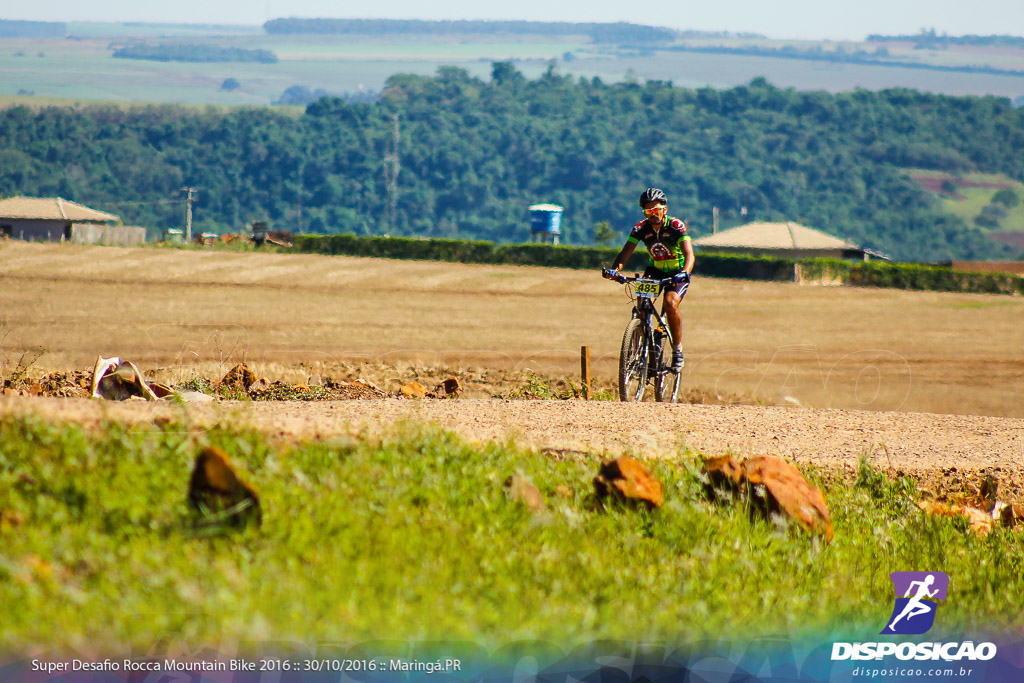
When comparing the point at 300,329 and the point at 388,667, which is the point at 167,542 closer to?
the point at 388,667

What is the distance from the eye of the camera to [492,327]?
30.2m

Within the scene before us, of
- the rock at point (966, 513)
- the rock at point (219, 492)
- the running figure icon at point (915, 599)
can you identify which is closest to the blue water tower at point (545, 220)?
the rock at point (966, 513)

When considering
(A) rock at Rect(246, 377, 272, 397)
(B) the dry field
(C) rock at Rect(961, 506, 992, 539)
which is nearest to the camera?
(C) rock at Rect(961, 506, 992, 539)

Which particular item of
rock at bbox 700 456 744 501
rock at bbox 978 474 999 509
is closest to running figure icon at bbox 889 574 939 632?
rock at bbox 700 456 744 501

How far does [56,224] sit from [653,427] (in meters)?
88.2

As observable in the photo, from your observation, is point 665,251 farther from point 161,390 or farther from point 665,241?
point 161,390

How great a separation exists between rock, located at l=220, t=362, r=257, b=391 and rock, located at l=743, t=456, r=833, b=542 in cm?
728

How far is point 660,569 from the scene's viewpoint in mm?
5383

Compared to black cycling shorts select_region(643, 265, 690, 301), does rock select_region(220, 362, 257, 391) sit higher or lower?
lower

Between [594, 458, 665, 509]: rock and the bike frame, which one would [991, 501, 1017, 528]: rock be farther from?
the bike frame

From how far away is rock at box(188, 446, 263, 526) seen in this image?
4.84 metres

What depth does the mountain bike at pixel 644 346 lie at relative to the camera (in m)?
10.8

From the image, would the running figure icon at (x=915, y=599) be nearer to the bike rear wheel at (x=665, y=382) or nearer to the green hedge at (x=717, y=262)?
the bike rear wheel at (x=665, y=382)

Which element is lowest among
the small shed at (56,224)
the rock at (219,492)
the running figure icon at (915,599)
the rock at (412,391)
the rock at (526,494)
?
the small shed at (56,224)
